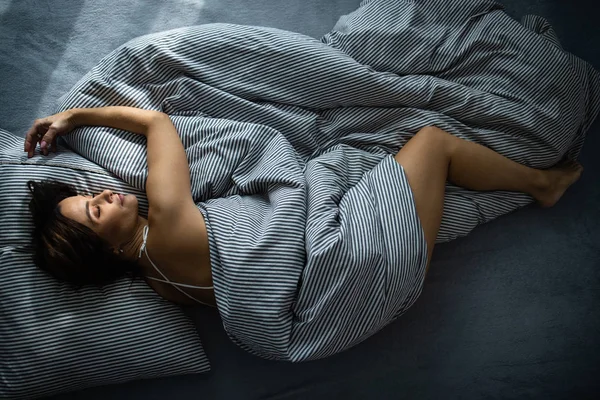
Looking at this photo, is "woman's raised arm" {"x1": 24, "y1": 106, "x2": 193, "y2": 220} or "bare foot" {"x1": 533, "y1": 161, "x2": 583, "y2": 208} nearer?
"woman's raised arm" {"x1": 24, "y1": 106, "x2": 193, "y2": 220}

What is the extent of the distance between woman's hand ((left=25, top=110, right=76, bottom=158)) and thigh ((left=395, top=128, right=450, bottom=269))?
86cm

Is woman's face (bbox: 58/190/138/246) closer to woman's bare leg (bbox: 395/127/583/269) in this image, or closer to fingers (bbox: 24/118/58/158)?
fingers (bbox: 24/118/58/158)

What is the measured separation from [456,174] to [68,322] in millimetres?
1054

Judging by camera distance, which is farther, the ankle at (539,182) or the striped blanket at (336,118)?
the ankle at (539,182)

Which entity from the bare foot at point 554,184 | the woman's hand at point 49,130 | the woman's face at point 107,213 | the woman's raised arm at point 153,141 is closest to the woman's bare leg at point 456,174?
the bare foot at point 554,184

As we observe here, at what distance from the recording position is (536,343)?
4.48 feet

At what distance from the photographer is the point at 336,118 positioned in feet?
4.69

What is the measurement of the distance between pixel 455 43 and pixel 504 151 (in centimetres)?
33

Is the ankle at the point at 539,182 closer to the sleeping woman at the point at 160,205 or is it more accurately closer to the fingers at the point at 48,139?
the sleeping woman at the point at 160,205

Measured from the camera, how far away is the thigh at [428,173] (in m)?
1.26

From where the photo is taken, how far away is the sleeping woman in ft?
3.91

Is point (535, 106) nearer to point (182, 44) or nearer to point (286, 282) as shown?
point (286, 282)

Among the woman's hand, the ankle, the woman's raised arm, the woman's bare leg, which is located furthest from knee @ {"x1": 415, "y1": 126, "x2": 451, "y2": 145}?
the woman's hand

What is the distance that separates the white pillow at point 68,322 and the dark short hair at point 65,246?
0.12 feet
